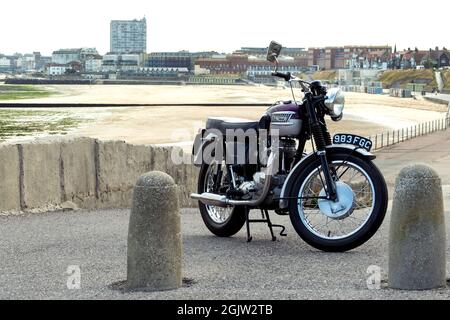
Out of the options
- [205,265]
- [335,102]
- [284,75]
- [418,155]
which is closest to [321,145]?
[335,102]

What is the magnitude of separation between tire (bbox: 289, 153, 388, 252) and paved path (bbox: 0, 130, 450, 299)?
0.10 metres

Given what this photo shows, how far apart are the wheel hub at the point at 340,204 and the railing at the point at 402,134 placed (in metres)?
34.7

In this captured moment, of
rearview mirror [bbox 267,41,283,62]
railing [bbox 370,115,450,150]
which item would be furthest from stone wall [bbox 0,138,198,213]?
railing [bbox 370,115,450,150]

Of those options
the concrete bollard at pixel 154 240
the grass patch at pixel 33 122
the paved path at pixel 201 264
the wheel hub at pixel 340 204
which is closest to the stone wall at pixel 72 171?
the paved path at pixel 201 264

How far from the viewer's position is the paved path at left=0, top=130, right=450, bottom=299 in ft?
19.2

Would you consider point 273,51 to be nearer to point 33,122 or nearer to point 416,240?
point 416,240

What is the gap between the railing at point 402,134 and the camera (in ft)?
A: 150

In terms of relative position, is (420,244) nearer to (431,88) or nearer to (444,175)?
(444,175)

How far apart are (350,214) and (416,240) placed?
5.25 feet

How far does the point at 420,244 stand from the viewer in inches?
232

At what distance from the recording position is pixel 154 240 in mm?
6008

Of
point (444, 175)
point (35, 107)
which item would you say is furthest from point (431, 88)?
point (444, 175)

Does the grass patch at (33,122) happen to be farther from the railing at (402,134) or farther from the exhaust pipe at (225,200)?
the exhaust pipe at (225,200)
